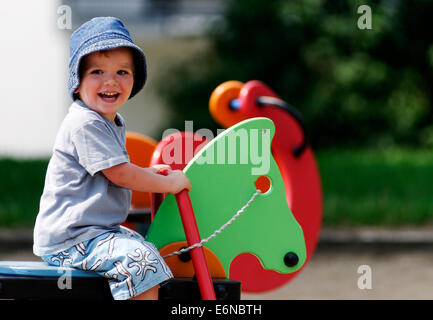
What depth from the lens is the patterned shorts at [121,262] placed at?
1.77 m

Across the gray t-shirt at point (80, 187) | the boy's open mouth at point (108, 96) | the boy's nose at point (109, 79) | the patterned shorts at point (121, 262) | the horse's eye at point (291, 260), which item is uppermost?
the boy's nose at point (109, 79)

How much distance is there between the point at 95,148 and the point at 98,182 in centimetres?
11

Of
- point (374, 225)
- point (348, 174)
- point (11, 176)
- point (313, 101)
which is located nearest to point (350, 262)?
point (374, 225)

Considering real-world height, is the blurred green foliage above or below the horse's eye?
above

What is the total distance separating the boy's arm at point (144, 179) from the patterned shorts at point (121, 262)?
0.16 meters

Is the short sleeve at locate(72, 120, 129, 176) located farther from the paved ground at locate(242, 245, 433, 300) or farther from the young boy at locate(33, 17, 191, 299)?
the paved ground at locate(242, 245, 433, 300)

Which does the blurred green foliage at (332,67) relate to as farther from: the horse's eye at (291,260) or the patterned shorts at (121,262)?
the patterned shorts at (121,262)

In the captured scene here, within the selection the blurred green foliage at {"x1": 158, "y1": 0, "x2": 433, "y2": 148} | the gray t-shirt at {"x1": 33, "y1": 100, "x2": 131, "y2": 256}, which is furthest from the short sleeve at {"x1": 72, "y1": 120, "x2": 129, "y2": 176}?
the blurred green foliage at {"x1": 158, "y1": 0, "x2": 433, "y2": 148}

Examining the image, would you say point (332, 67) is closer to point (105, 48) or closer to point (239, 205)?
point (239, 205)

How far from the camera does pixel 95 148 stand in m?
1.83

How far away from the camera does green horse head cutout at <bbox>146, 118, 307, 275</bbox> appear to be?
2.04 m

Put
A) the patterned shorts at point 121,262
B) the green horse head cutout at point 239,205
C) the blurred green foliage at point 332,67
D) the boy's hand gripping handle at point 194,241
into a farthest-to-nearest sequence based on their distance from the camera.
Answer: the blurred green foliage at point 332,67 < the green horse head cutout at point 239,205 < the boy's hand gripping handle at point 194,241 < the patterned shorts at point 121,262

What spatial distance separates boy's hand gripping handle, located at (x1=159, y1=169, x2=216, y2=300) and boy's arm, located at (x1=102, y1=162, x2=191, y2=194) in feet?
0.12

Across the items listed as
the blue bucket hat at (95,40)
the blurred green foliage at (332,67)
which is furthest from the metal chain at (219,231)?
the blurred green foliage at (332,67)
